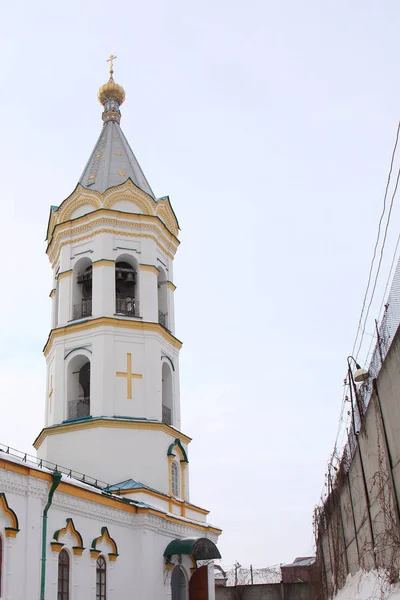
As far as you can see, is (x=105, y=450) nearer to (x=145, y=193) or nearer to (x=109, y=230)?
(x=109, y=230)

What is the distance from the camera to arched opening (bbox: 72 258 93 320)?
25134 mm

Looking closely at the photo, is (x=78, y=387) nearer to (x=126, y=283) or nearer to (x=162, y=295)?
(x=126, y=283)

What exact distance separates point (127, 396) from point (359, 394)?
12290 mm

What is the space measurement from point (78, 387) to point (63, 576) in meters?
→ 8.63

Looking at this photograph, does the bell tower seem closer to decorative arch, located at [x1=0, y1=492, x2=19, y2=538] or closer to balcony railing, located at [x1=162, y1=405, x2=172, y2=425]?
balcony railing, located at [x1=162, y1=405, x2=172, y2=425]

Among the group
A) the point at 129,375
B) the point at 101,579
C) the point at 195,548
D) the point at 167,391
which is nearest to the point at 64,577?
the point at 101,579

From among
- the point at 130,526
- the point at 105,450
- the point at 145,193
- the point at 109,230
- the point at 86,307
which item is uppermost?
the point at 145,193

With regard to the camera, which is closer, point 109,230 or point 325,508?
point 325,508

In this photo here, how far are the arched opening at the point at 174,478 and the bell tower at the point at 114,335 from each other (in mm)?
34

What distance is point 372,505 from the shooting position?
1197cm

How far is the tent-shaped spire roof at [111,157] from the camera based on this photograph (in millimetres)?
27172

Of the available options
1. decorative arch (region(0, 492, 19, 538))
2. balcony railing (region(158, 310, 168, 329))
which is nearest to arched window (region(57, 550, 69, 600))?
decorative arch (region(0, 492, 19, 538))

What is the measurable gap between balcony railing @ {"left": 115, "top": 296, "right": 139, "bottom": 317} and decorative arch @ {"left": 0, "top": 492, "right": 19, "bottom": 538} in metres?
10.7

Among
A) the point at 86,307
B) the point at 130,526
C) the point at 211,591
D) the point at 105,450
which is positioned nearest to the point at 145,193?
the point at 86,307
